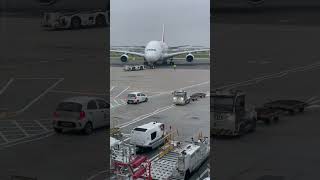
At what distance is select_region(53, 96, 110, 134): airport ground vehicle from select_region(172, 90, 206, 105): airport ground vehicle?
28.3ft

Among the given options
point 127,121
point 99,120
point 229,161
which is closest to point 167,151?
point 127,121

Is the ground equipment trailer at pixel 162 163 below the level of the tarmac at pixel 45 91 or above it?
below

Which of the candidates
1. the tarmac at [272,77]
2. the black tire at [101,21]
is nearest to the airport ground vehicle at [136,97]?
the black tire at [101,21]

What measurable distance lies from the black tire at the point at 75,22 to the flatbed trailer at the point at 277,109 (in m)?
1.69

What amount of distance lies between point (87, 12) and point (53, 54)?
48 centimetres

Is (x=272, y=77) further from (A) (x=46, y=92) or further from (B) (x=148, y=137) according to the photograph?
(B) (x=148, y=137)

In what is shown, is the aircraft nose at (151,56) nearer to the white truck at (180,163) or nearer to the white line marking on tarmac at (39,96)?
the white truck at (180,163)

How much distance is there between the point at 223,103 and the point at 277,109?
1.31ft

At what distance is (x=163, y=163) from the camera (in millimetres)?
7070

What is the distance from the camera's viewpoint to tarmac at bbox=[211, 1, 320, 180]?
2680 millimetres

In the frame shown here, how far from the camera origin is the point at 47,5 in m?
3.45

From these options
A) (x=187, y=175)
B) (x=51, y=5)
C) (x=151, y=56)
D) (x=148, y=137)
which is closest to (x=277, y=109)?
(x=51, y=5)

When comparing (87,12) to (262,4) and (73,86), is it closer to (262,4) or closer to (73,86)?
(73,86)

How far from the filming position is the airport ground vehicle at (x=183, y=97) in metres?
12.1
